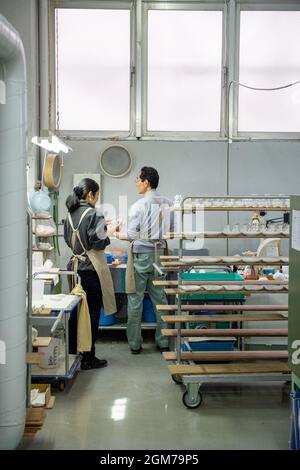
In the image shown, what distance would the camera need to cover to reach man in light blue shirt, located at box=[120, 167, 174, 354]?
4.83 metres

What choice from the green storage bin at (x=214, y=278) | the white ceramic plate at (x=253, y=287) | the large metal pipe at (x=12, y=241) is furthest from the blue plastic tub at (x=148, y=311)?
the large metal pipe at (x=12, y=241)

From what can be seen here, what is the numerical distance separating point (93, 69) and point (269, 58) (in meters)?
1.97

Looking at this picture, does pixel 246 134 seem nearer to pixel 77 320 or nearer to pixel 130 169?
pixel 130 169

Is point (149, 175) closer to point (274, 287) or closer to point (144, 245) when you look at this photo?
point (144, 245)

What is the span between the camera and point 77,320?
4320 millimetres

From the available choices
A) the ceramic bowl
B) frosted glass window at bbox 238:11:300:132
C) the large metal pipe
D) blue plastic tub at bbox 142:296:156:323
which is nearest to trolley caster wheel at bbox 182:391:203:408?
the large metal pipe

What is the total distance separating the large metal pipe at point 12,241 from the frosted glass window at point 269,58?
363 cm

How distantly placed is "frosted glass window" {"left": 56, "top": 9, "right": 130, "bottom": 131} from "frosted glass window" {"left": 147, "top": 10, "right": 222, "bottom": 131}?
31 centimetres

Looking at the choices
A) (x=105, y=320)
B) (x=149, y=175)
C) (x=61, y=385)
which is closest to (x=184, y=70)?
(x=149, y=175)

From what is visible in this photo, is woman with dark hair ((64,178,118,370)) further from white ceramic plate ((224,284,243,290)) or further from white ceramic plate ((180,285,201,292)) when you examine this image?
white ceramic plate ((224,284,243,290))

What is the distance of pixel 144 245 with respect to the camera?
Answer: 4.85 m

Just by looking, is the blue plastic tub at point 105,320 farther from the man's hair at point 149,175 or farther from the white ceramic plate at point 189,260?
the white ceramic plate at point 189,260

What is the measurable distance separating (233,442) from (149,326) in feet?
7.42
